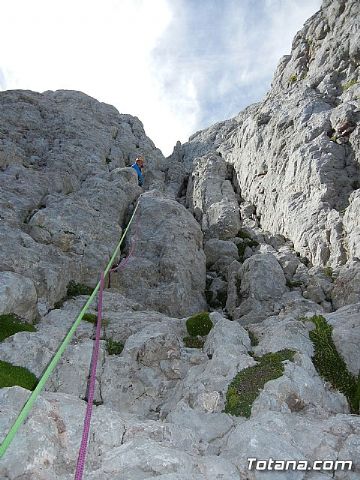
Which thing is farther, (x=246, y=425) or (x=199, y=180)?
(x=199, y=180)

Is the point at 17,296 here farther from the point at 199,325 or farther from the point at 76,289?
the point at 199,325

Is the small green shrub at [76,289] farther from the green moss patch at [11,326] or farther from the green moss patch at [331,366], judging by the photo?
the green moss patch at [331,366]

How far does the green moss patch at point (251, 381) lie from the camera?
1262 cm

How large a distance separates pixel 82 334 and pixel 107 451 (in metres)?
8.51

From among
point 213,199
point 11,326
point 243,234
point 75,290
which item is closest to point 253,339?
point 11,326

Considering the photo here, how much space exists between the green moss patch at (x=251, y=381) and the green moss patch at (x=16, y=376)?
7.34m

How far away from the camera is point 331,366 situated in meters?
15.4

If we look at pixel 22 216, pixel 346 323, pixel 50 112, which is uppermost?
pixel 50 112

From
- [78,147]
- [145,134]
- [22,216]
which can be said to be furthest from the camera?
[145,134]

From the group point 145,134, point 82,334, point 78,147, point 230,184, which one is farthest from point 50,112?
point 82,334

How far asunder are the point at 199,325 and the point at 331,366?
689 centimetres

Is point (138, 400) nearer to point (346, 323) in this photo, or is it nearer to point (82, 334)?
point (82, 334)

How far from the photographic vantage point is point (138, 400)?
14703 mm

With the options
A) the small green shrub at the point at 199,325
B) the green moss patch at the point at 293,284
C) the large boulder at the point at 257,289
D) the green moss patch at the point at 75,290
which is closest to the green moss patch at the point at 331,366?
the small green shrub at the point at 199,325
